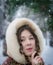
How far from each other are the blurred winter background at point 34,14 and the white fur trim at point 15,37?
26 mm

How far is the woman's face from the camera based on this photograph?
1.30 m

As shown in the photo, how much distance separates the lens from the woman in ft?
4.23

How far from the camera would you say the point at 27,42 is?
130 cm

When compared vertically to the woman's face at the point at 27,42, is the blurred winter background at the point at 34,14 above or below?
above

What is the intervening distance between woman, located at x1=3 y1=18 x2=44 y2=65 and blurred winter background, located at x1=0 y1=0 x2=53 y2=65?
0.10 feet

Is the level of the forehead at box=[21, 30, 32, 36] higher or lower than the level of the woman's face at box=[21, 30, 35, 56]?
higher

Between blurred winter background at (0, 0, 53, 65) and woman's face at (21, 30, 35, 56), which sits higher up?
blurred winter background at (0, 0, 53, 65)

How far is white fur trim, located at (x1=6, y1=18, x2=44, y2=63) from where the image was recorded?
1.28 meters

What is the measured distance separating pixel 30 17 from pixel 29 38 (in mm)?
131

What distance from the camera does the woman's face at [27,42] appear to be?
130cm

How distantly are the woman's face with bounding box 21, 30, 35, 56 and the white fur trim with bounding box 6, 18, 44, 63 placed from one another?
4cm

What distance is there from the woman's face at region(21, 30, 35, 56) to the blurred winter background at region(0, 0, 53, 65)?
0.26 feet

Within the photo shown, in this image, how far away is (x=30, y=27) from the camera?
1304 millimetres

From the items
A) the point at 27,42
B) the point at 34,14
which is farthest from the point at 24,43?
the point at 34,14
